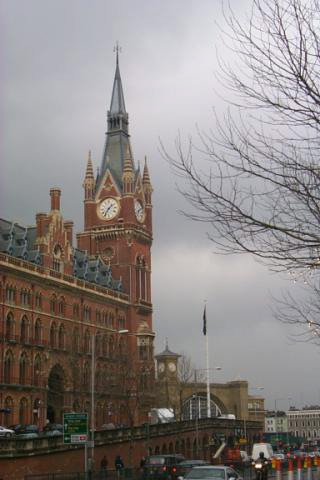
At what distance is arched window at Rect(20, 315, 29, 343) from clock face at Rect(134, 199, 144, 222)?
30.9 meters

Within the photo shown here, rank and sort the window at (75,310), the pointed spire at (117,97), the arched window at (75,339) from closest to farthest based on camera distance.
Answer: the arched window at (75,339), the window at (75,310), the pointed spire at (117,97)

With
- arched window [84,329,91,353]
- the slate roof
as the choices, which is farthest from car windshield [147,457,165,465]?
arched window [84,329,91,353]

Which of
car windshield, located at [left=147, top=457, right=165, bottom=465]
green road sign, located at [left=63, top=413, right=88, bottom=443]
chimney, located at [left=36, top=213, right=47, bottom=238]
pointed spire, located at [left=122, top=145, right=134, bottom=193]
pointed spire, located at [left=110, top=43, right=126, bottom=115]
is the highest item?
pointed spire, located at [left=110, top=43, right=126, bottom=115]

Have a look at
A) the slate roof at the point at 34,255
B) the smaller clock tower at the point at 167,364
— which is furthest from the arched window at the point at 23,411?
the smaller clock tower at the point at 167,364

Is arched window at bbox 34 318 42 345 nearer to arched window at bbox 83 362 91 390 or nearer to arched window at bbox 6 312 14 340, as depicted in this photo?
arched window at bbox 6 312 14 340

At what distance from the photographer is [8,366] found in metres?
70.8

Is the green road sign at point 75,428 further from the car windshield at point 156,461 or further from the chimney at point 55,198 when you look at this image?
the chimney at point 55,198

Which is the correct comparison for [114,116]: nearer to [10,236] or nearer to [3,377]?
[10,236]

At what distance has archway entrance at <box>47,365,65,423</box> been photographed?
78.3m

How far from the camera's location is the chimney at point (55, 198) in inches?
3307

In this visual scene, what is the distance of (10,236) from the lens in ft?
255

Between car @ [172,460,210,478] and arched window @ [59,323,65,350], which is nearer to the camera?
car @ [172,460,210,478]

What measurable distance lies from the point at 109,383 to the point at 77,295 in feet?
39.2

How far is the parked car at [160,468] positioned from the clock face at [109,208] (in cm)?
6012
